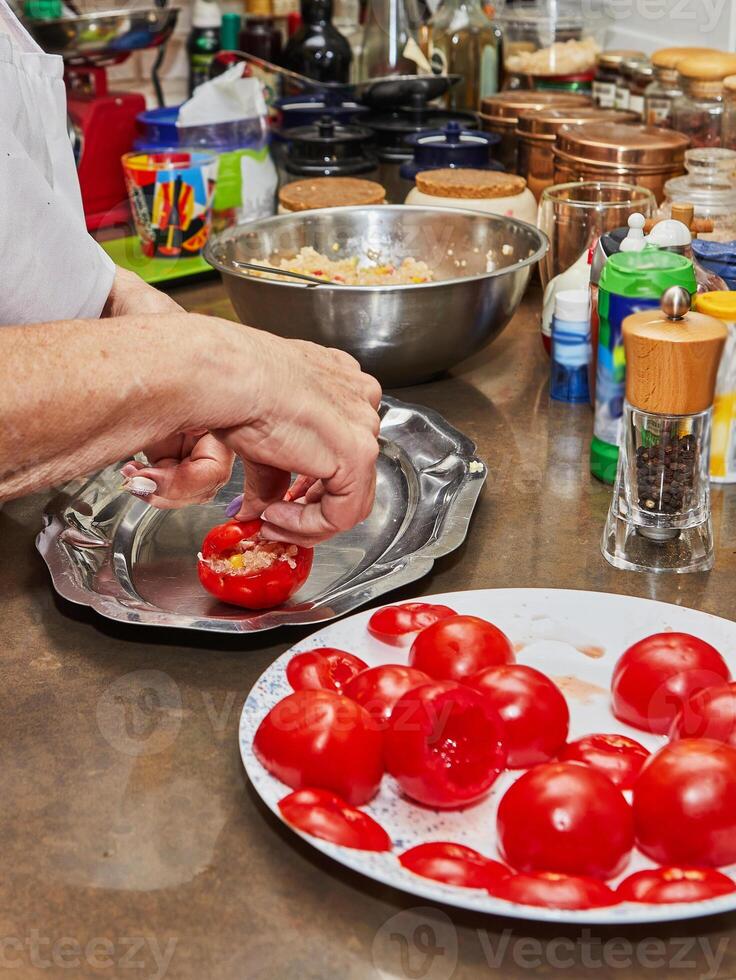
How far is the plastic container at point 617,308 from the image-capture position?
41.7 inches

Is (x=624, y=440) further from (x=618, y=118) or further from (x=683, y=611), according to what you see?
(x=618, y=118)

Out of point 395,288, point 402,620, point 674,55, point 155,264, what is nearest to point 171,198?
point 155,264

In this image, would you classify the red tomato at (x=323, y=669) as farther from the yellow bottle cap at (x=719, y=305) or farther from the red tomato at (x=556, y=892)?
the yellow bottle cap at (x=719, y=305)

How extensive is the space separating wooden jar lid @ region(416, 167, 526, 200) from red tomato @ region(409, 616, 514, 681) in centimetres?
93

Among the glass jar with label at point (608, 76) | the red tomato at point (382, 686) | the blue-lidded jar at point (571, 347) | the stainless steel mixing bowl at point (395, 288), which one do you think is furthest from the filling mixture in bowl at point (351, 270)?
the red tomato at point (382, 686)

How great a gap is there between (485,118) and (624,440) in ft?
3.63

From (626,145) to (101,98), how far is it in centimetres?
97

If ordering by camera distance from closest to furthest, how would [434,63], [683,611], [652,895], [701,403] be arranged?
[652,895] < [683,611] < [701,403] < [434,63]

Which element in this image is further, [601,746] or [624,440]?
[624,440]

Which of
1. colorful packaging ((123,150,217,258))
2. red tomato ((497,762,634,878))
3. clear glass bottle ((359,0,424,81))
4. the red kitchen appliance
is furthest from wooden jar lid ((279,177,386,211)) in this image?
red tomato ((497,762,634,878))

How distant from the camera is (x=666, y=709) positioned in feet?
2.40

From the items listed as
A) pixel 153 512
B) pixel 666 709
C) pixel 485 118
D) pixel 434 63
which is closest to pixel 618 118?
pixel 485 118

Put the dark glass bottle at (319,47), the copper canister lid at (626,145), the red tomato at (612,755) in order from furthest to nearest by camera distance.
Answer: the dark glass bottle at (319,47), the copper canister lid at (626,145), the red tomato at (612,755)

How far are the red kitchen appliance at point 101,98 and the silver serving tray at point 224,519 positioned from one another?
99cm
